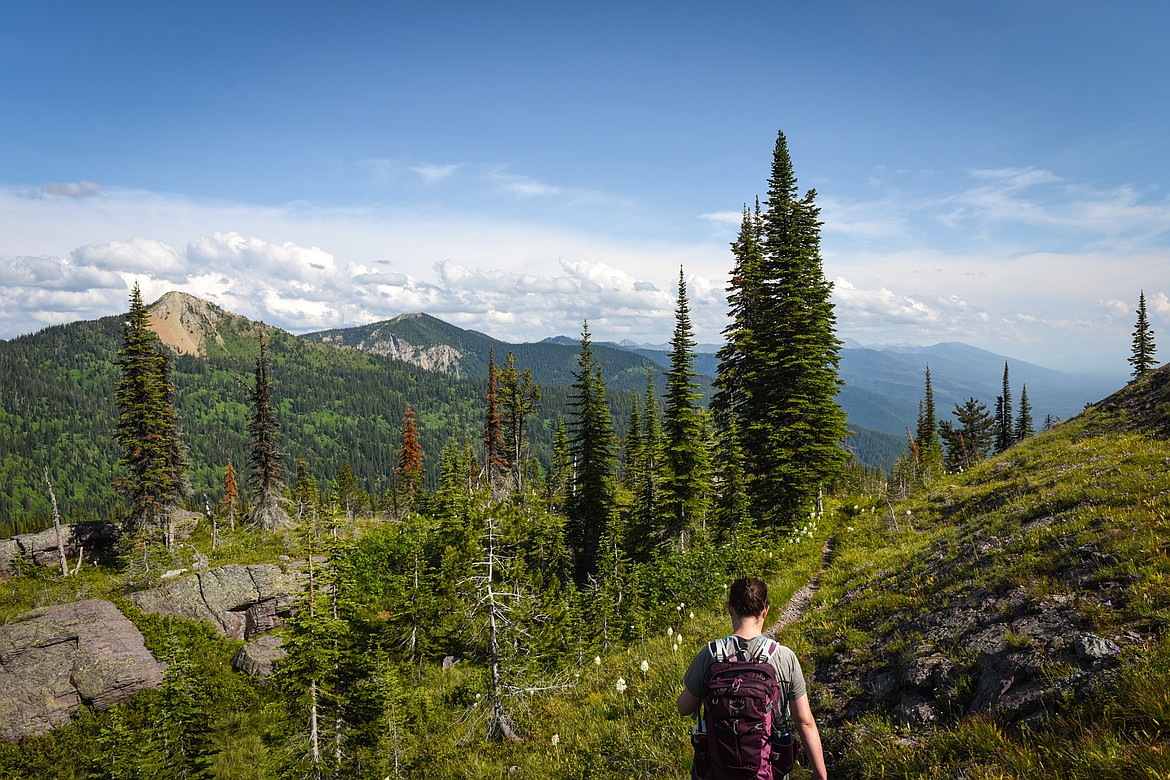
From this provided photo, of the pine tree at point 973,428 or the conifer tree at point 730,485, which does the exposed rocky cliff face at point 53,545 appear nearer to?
the conifer tree at point 730,485

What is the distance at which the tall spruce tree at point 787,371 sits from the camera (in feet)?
72.2

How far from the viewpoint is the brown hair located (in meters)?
4.44

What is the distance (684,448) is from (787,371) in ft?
25.8

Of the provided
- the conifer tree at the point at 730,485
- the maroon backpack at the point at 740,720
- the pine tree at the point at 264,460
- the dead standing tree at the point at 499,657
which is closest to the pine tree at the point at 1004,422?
the conifer tree at the point at 730,485

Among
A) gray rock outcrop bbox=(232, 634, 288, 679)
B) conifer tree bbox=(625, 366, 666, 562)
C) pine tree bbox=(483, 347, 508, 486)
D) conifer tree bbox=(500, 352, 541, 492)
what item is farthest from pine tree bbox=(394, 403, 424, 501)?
conifer tree bbox=(625, 366, 666, 562)

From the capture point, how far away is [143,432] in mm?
36375

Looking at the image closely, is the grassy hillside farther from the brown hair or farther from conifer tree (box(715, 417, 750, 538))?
conifer tree (box(715, 417, 750, 538))

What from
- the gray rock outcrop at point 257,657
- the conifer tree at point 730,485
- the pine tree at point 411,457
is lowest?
the gray rock outcrop at point 257,657

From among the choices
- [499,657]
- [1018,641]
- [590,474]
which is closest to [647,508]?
[590,474]

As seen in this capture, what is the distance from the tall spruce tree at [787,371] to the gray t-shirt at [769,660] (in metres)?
18.0

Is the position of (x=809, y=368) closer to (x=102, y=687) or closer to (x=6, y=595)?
(x=102, y=687)

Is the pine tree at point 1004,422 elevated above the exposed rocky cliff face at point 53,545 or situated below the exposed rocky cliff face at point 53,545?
above

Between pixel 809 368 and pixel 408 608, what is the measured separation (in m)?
26.1

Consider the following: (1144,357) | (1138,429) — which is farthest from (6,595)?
(1144,357)
